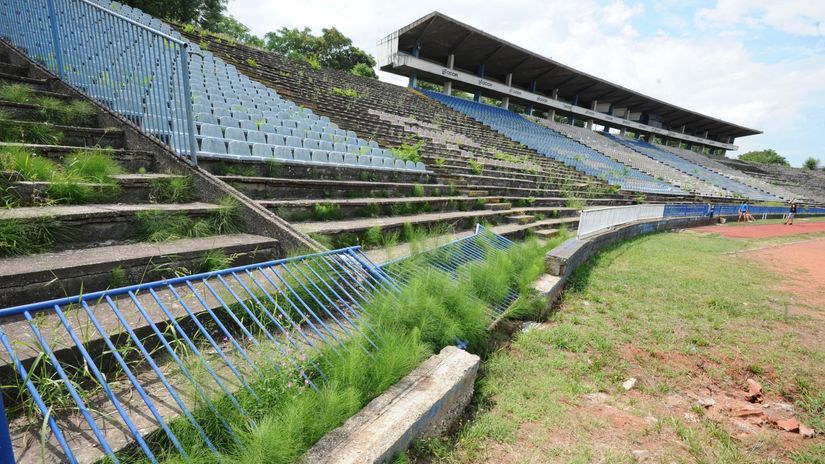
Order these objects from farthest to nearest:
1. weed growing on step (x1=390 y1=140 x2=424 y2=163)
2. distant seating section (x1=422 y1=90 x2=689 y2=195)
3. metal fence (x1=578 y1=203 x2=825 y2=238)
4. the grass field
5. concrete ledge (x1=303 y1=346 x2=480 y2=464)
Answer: distant seating section (x1=422 y1=90 x2=689 y2=195), weed growing on step (x1=390 y1=140 x2=424 y2=163), metal fence (x1=578 y1=203 x2=825 y2=238), the grass field, concrete ledge (x1=303 y1=346 x2=480 y2=464)

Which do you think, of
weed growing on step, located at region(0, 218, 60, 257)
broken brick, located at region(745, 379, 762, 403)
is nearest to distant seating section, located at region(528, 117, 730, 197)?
broken brick, located at region(745, 379, 762, 403)

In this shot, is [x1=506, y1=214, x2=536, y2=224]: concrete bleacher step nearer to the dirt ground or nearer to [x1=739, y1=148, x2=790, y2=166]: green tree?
the dirt ground

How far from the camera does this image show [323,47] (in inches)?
1726

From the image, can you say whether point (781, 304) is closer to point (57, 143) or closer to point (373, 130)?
point (57, 143)

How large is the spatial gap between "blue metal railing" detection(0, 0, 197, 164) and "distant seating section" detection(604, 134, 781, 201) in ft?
121

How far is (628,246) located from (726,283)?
10.4ft

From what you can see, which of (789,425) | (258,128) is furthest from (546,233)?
(258,128)

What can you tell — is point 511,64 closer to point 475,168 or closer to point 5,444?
point 475,168

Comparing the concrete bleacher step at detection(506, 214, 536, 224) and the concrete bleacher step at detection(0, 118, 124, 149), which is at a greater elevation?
the concrete bleacher step at detection(0, 118, 124, 149)

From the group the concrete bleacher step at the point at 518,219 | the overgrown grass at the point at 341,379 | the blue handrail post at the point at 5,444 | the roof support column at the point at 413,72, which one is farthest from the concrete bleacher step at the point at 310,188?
the roof support column at the point at 413,72

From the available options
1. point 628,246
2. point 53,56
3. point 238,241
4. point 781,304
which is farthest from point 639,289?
point 53,56

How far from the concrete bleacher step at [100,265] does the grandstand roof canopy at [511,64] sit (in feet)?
82.3

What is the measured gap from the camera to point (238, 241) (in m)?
3.37

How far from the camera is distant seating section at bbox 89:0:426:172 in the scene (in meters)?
5.54
